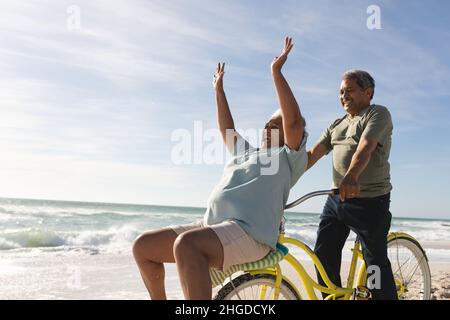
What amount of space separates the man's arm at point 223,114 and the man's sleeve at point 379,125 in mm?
815

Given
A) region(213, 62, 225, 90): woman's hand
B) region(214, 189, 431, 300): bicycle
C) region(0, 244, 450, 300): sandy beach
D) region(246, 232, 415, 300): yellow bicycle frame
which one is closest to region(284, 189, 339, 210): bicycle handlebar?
region(214, 189, 431, 300): bicycle

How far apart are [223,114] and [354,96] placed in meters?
0.91

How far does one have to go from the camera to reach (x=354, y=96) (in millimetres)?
3238

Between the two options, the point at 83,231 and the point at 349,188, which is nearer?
the point at 349,188

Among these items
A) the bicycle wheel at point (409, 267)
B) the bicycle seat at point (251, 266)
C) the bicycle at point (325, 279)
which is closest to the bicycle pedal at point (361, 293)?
the bicycle at point (325, 279)

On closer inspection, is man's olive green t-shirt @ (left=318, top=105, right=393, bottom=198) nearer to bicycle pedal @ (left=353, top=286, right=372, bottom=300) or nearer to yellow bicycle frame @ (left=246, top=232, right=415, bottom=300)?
yellow bicycle frame @ (left=246, top=232, right=415, bottom=300)

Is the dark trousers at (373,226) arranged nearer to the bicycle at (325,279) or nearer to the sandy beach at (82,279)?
the bicycle at (325,279)

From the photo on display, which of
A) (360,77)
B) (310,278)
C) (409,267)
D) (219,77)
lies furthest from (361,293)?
(219,77)

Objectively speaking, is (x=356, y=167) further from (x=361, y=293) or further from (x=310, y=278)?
(x=361, y=293)

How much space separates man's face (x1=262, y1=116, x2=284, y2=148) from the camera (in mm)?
2605

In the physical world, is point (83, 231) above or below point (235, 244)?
below
